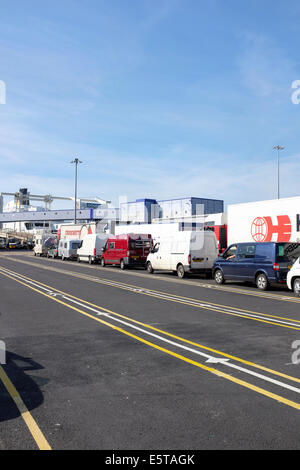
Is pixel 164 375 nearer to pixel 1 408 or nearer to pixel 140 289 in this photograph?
pixel 1 408

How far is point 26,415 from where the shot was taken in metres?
4.72

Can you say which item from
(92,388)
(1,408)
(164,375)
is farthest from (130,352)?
(1,408)

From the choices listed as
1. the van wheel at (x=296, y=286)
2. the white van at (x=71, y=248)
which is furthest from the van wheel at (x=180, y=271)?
the white van at (x=71, y=248)

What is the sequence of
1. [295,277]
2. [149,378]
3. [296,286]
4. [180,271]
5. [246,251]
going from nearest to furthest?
[149,378], [296,286], [295,277], [246,251], [180,271]

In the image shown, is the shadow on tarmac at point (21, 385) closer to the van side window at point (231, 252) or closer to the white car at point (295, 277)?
the white car at point (295, 277)

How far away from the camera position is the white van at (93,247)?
119ft

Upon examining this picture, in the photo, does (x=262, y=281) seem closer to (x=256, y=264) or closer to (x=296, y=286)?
(x=256, y=264)

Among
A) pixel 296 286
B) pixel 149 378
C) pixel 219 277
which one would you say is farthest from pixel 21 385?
pixel 219 277

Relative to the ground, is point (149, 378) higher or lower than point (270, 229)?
lower

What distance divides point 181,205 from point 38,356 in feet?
180

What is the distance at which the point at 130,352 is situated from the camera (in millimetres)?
7410

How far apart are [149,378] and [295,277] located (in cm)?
1107

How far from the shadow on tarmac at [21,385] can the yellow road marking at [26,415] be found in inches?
1.5
